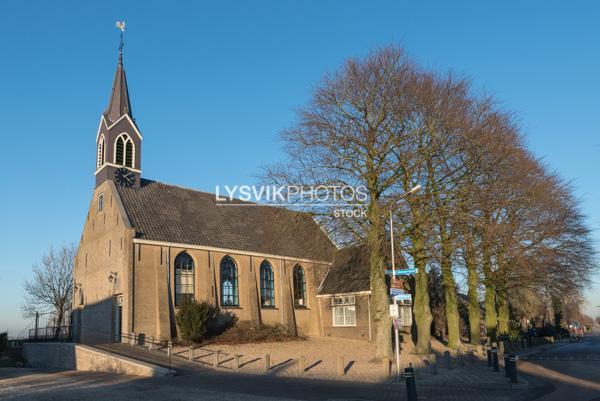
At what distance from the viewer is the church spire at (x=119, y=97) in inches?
1543

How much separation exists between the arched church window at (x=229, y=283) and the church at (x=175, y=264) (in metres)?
0.07

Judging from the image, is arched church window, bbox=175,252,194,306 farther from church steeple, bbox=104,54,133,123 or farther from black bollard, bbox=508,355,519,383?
black bollard, bbox=508,355,519,383

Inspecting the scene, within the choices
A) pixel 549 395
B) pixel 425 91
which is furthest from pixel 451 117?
pixel 549 395

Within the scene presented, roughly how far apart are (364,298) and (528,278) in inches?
438

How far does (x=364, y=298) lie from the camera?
38375 millimetres

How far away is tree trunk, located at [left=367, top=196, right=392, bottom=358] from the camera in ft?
79.9

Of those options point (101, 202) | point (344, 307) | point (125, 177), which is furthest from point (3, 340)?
point (344, 307)

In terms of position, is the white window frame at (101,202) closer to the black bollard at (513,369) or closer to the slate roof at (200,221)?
Result: the slate roof at (200,221)

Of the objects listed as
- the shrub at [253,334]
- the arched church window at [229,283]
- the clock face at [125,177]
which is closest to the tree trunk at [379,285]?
the shrub at [253,334]

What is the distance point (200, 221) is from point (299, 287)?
9.89 metres

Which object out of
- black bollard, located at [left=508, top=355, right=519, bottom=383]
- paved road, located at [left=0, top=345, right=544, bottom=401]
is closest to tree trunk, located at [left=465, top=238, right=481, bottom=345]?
paved road, located at [left=0, top=345, right=544, bottom=401]

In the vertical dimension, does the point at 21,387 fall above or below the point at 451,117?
below

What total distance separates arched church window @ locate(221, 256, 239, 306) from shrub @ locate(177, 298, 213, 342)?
4.77 meters

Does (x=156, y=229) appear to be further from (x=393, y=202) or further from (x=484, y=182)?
(x=484, y=182)
